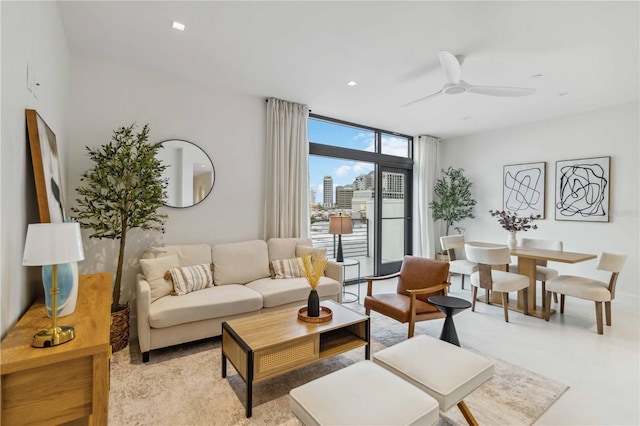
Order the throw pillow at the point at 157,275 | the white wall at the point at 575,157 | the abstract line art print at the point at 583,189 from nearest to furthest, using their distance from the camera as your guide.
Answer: the throw pillow at the point at 157,275 → the white wall at the point at 575,157 → the abstract line art print at the point at 583,189

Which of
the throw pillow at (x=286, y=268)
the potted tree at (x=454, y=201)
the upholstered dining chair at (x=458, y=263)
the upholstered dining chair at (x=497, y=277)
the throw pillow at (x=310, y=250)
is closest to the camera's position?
the upholstered dining chair at (x=497, y=277)

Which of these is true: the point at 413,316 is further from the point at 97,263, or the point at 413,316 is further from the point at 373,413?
the point at 97,263

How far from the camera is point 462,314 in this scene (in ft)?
12.4

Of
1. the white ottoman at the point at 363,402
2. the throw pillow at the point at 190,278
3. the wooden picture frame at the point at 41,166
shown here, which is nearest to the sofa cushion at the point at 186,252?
the throw pillow at the point at 190,278

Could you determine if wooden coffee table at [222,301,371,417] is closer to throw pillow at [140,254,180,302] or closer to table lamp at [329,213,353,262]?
throw pillow at [140,254,180,302]

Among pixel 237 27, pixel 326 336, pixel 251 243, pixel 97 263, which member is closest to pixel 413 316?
pixel 326 336

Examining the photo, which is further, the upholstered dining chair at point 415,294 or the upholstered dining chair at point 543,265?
the upholstered dining chair at point 543,265

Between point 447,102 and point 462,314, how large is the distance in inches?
113

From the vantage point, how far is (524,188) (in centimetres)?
528

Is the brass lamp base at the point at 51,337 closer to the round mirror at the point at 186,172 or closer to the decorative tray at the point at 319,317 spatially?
the decorative tray at the point at 319,317

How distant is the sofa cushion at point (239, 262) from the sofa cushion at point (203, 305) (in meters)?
0.24

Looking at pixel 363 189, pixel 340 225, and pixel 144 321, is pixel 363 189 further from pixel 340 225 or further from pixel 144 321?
pixel 144 321

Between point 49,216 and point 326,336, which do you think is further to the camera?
point 326,336

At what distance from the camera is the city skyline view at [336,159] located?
4.88 m
